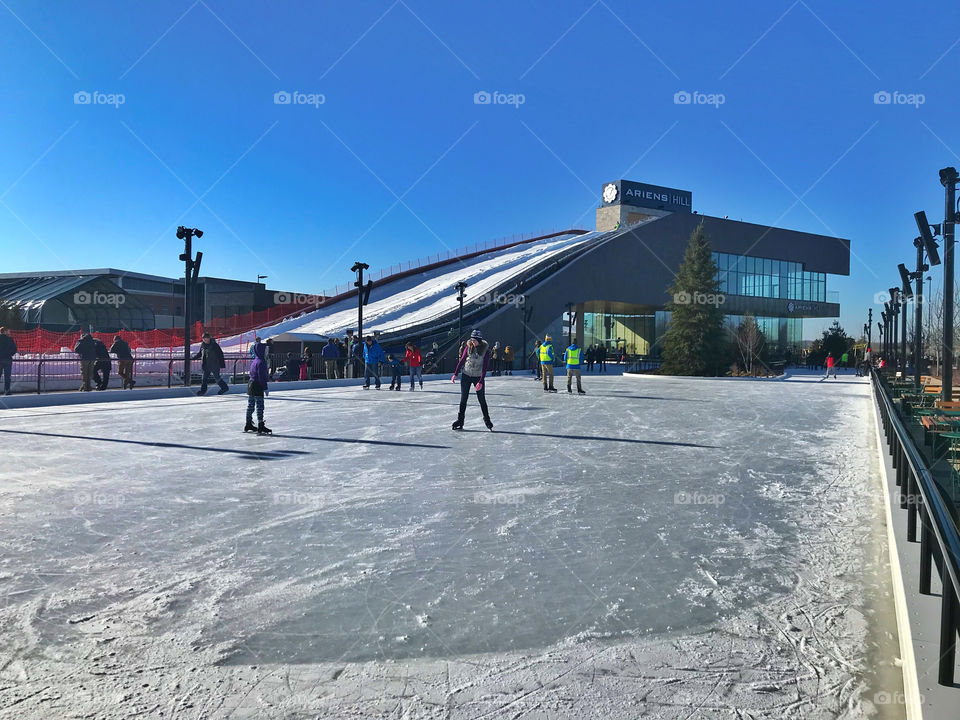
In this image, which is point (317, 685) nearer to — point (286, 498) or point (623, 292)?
point (286, 498)

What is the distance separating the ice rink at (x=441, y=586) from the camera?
2869 millimetres

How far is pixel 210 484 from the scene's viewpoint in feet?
22.7

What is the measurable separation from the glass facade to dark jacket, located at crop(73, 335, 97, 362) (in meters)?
53.0

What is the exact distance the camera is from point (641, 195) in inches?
2832

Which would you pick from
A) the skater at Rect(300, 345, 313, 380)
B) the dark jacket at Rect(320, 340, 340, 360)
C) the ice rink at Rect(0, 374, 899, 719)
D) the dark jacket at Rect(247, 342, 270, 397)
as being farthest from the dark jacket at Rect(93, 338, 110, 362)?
the ice rink at Rect(0, 374, 899, 719)

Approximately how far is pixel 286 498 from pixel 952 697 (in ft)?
16.5

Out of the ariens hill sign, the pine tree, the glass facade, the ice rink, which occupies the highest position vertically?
the ariens hill sign

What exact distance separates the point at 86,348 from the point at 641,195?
61.5m

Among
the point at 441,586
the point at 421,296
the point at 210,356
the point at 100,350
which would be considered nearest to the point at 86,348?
the point at 100,350

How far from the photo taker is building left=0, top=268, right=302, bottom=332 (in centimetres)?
4900

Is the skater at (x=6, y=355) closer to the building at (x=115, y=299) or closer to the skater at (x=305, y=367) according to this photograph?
the skater at (x=305, y=367)

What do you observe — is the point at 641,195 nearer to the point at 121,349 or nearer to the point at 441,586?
the point at 121,349

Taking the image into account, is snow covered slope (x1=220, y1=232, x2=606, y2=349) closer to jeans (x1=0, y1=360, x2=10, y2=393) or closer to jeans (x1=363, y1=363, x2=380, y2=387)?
jeans (x1=363, y1=363, x2=380, y2=387)

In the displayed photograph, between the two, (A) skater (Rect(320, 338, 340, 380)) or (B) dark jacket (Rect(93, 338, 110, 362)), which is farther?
(A) skater (Rect(320, 338, 340, 380))
